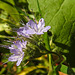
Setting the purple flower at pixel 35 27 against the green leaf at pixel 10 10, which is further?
the green leaf at pixel 10 10

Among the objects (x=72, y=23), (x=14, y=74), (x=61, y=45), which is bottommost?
(x=14, y=74)

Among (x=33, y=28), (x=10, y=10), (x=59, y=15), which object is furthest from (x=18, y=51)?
(x=10, y=10)

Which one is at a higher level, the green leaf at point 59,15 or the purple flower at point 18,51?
the green leaf at point 59,15

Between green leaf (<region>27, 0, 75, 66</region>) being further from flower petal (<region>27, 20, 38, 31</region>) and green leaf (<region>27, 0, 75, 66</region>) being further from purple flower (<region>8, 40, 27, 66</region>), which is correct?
purple flower (<region>8, 40, 27, 66</region>)

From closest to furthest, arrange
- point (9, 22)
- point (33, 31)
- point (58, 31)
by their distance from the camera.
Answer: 1. point (33, 31)
2. point (58, 31)
3. point (9, 22)

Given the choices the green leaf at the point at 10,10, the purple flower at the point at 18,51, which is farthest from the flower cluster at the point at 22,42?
the green leaf at the point at 10,10

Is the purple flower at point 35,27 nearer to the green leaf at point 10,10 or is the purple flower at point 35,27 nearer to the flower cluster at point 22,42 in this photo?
the flower cluster at point 22,42

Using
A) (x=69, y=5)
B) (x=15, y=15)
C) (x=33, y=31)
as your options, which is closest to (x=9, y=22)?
(x=15, y=15)

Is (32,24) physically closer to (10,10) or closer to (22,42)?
(22,42)

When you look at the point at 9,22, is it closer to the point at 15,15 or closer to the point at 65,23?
the point at 15,15

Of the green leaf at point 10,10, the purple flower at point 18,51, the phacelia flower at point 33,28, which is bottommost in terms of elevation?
→ the purple flower at point 18,51

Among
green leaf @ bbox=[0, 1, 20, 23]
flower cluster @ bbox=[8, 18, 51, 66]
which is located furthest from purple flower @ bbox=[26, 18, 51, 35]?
green leaf @ bbox=[0, 1, 20, 23]
